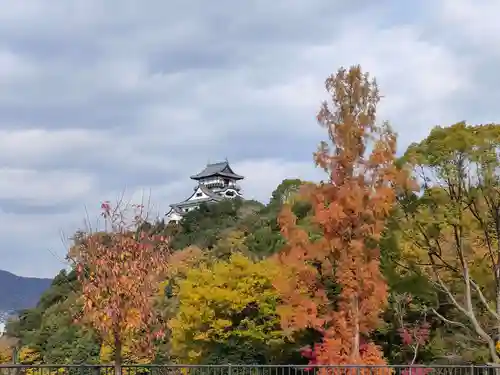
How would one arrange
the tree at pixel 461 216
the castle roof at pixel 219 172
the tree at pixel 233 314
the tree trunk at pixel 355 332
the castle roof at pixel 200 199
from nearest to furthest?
the tree at pixel 461 216 → the tree trunk at pixel 355 332 → the tree at pixel 233 314 → the castle roof at pixel 200 199 → the castle roof at pixel 219 172

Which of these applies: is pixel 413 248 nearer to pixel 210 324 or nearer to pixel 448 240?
pixel 448 240

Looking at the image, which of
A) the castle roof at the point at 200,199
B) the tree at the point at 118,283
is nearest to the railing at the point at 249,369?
the tree at the point at 118,283

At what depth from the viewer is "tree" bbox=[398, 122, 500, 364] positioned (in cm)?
2147

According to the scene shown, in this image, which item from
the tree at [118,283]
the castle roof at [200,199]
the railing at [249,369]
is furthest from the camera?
the castle roof at [200,199]

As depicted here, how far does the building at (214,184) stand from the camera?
87700mm

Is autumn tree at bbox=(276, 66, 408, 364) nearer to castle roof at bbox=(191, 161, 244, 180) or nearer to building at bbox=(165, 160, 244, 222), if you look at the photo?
building at bbox=(165, 160, 244, 222)

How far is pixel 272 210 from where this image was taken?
4550 cm

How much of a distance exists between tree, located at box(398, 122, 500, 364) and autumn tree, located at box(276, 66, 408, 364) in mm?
1232

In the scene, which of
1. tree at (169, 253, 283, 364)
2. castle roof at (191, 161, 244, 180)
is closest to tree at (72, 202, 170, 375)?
tree at (169, 253, 283, 364)

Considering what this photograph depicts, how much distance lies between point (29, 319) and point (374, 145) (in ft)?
121

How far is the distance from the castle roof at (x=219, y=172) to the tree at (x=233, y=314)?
2476 inches

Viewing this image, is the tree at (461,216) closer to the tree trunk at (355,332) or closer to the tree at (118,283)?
the tree trunk at (355,332)

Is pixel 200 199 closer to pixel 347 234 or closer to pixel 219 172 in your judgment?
pixel 219 172

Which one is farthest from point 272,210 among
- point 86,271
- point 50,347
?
point 86,271
